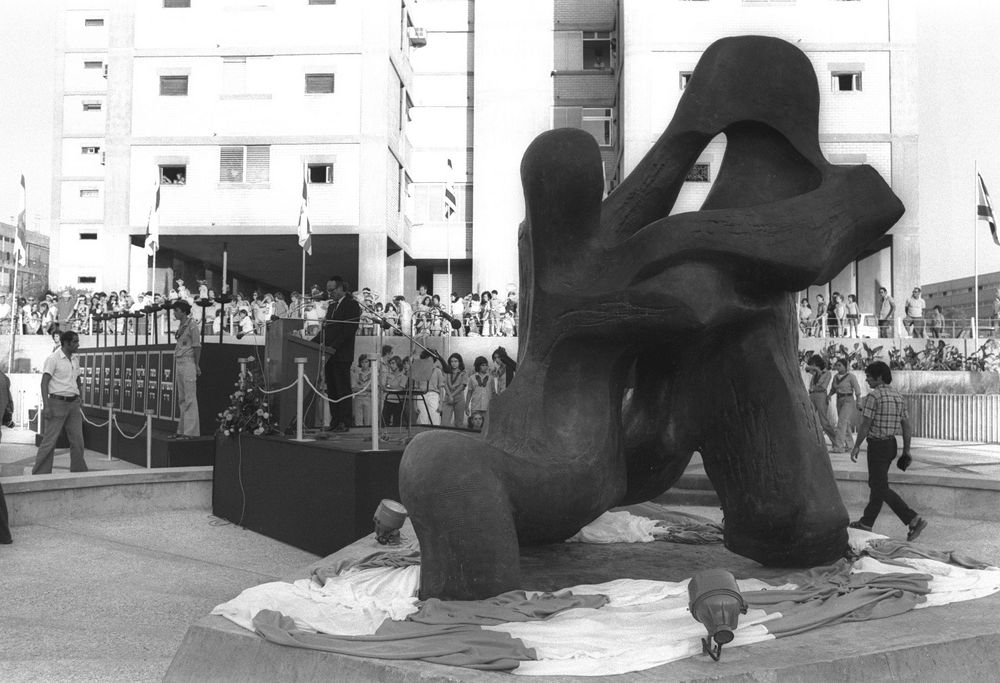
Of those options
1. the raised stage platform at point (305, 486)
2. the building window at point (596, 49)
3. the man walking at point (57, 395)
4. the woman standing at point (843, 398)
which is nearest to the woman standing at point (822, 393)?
the woman standing at point (843, 398)

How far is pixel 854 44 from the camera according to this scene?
31.2 metres

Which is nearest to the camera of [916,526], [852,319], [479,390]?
[916,526]

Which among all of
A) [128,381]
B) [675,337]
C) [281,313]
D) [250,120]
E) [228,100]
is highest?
[228,100]

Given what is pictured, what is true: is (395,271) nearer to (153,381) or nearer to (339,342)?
(153,381)

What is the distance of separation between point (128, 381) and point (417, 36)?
2425 centimetres

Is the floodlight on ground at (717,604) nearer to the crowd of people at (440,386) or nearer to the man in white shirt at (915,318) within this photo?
the crowd of people at (440,386)

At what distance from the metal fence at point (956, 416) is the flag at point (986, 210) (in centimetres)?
1062

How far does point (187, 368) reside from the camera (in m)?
13.7

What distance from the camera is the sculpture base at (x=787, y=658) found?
149 inches

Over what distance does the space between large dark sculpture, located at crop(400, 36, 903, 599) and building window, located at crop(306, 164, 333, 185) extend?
85.4 feet

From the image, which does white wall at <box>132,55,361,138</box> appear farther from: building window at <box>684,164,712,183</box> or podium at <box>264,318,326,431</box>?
podium at <box>264,318,326,431</box>

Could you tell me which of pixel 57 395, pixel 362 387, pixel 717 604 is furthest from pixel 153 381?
pixel 717 604

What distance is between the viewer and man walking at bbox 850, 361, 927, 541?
8.52 metres

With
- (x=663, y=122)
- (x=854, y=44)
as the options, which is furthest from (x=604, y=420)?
(x=854, y=44)
